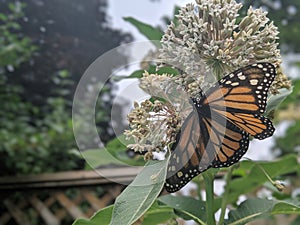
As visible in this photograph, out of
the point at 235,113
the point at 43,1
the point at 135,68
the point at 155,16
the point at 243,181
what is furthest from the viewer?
the point at 43,1

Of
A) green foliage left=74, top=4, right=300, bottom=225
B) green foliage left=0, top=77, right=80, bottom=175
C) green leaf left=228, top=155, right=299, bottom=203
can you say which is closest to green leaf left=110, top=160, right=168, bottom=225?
green foliage left=74, top=4, right=300, bottom=225

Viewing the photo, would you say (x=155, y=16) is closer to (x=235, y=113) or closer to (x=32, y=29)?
(x=32, y=29)

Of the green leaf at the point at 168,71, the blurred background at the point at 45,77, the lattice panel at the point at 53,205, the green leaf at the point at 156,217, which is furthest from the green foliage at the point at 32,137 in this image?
the green leaf at the point at 168,71

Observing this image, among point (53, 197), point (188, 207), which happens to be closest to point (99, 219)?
point (188, 207)

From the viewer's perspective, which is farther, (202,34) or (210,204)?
(210,204)

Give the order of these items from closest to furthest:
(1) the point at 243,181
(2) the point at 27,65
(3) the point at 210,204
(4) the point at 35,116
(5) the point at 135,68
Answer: (3) the point at 210,204
(5) the point at 135,68
(1) the point at 243,181
(2) the point at 27,65
(4) the point at 35,116

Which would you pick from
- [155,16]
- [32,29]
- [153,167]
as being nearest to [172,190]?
[153,167]

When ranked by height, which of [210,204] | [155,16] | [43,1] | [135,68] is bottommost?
[210,204]
